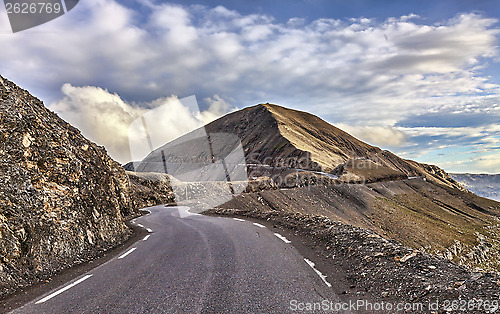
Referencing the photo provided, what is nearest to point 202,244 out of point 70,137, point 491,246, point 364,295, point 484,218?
point 364,295

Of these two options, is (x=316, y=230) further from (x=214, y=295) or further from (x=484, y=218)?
(x=484, y=218)

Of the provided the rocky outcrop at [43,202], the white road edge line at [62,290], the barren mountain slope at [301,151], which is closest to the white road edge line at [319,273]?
the white road edge line at [62,290]

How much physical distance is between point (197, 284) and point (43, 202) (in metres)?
7.15

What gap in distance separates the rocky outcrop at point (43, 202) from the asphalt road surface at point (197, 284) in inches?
69.9

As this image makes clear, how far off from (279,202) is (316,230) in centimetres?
2215

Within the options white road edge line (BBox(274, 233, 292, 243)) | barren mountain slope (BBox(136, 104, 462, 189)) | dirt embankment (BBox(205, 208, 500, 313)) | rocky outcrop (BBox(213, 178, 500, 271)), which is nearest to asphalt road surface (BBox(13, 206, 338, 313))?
white road edge line (BBox(274, 233, 292, 243))

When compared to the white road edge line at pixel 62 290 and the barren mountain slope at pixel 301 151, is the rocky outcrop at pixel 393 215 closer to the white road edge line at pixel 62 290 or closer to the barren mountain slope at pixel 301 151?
the barren mountain slope at pixel 301 151

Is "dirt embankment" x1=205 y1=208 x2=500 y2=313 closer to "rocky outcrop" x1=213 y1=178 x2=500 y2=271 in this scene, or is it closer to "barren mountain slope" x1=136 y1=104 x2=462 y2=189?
"rocky outcrop" x1=213 y1=178 x2=500 y2=271

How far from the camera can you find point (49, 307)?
19.2 ft

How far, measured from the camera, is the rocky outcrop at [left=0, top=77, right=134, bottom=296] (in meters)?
8.45

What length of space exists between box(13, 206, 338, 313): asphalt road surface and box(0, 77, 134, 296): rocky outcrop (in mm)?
1775

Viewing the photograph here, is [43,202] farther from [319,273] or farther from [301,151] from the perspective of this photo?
[301,151]

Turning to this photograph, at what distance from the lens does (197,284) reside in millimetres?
6590

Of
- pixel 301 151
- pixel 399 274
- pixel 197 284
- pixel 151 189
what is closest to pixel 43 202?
pixel 197 284
